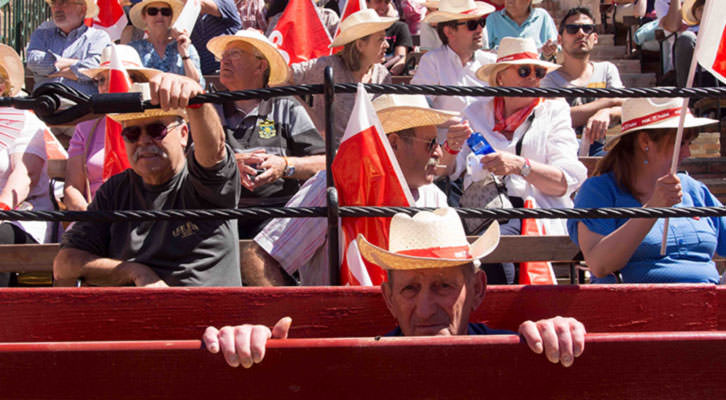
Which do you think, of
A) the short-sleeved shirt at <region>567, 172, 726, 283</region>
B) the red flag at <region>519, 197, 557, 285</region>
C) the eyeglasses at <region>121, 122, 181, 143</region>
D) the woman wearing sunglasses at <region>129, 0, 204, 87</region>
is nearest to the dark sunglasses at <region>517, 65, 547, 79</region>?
the red flag at <region>519, 197, 557, 285</region>

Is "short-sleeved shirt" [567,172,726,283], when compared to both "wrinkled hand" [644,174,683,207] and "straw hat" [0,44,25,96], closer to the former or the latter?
"wrinkled hand" [644,174,683,207]

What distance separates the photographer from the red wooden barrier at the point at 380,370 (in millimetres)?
1969

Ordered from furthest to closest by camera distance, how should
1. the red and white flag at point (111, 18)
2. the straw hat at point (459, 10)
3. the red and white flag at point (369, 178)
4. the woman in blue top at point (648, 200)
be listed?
the red and white flag at point (111, 18) → the straw hat at point (459, 10) → the woman in blue top at point (648, 200) → the red and white flag at point (369, 178)

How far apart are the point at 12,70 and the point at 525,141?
3169 millimetres

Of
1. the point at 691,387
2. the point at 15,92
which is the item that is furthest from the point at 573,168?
the point at 15,92

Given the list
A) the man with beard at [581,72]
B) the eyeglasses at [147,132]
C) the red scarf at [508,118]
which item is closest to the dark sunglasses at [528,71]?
the red scarf at [508,118]

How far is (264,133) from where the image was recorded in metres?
4.75

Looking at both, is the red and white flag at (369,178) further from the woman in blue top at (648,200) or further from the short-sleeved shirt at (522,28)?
the short-sleeved shirt at (522,28)

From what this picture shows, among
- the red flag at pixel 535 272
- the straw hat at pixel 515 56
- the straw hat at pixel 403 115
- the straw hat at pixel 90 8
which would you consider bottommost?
the red flag at pixel 535 272

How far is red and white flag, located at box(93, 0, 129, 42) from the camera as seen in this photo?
29.9 feet

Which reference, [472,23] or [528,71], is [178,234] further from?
[472,23]

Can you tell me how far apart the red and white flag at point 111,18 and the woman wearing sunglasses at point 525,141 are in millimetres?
4934

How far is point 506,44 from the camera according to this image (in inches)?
220

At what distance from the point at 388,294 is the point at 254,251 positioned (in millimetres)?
1328
